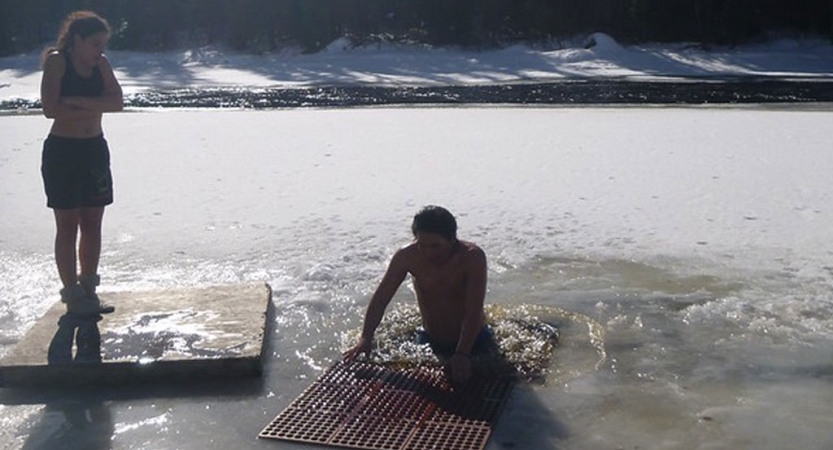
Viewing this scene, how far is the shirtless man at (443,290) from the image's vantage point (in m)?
4.34

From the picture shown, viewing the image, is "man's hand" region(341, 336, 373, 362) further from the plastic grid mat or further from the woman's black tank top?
the woman's black tank top

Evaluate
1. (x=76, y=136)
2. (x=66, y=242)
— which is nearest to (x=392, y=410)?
(x=66, y=242)

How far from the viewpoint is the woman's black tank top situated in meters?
4.99

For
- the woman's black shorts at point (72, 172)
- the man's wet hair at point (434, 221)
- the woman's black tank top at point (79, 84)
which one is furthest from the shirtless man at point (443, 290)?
the woman's black tank top at point (79, 84)

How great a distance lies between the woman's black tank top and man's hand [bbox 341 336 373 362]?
174cm

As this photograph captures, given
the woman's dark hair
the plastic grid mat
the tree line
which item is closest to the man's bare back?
the plastic grid mat

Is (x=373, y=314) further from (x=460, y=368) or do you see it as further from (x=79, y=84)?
(x=79, y=84)

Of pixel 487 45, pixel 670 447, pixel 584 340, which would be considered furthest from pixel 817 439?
pixel 487 45

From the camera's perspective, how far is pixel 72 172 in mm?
5020

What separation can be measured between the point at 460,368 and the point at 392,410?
0.38 metres

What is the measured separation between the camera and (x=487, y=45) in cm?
3050

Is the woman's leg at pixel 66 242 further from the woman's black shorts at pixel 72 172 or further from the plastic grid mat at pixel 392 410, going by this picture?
the plastic grid mat at pixel 392 410

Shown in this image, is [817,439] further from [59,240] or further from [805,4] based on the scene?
[805,4]

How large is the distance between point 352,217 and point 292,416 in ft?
11.6
